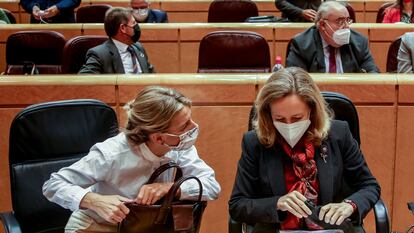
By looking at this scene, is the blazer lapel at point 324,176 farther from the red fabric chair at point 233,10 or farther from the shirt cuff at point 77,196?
the red fabric chair at point 233,10

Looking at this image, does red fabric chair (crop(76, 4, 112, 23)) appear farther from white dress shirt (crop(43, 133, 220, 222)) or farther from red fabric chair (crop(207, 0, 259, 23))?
white dress shirt (crop(43, 133, 220, 222))

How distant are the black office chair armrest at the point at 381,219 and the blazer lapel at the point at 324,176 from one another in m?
0.17

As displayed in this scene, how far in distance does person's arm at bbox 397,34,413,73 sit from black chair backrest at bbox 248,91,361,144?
1589mm

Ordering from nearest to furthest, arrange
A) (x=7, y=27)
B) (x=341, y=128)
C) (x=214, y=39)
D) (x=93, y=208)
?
1. (x=93, y=208)
2. (x=341, y=128)
3. (x=214, y=39)
4. (x=7, y=27)

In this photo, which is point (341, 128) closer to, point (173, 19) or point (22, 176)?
point (22, 176)

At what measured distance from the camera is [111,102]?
3.14 meters

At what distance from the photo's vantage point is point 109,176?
2.26m

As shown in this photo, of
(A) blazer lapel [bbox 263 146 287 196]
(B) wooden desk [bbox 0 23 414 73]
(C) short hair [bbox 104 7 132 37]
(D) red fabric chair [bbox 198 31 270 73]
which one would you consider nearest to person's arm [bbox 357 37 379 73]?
(D) red fabric chair [bbox 198 31 270 73]

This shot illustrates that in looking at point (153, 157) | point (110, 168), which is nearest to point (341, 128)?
point (153, 157)

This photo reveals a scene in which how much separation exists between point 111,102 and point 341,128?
1.21 metres

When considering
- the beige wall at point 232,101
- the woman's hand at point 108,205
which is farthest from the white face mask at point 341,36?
the woman's hand at point 108,205

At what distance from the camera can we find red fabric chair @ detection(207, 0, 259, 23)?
255 inches

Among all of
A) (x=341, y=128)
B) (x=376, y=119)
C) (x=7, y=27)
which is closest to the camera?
(x=341, y=128)

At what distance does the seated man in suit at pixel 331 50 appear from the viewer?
3906 millimetres
